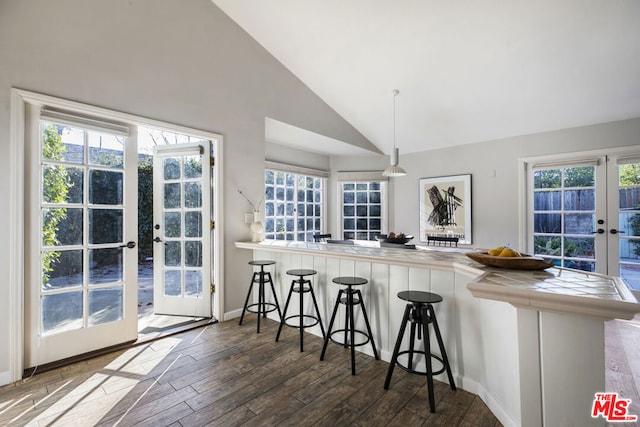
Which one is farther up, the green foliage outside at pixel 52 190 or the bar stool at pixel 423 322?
the green foliage outside at pixel 52 190

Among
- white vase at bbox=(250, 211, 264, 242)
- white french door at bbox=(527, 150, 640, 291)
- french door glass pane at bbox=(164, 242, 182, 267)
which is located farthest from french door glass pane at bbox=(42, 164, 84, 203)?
white french door at bbox=(527, 150, 640, 291)

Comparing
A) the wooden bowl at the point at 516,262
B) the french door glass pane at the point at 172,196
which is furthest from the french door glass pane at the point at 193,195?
the wooden bowl at the point at 516,262

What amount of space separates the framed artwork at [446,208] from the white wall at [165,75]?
86.8 inches

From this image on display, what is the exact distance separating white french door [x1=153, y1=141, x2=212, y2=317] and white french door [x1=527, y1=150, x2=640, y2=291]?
4246 mm

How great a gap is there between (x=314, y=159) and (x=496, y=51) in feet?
10.9

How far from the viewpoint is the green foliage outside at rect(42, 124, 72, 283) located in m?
2.32

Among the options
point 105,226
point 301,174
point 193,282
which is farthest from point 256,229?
point 301,174

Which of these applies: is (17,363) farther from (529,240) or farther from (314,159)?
(529,240)

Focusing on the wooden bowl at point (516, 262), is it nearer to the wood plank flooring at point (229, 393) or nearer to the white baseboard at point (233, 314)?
the wood plank flooring at point (229, 393)

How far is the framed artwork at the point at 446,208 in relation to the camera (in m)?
4.63

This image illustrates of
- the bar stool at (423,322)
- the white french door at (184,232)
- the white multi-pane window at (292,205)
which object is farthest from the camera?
the white multi-pane window at (292,205)

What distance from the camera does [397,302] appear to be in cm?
238

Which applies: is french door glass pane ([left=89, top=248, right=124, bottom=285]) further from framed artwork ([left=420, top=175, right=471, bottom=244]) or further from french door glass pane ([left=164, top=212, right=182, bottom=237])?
framed artwork ([left=420, top=175, right=471, bottom=244])

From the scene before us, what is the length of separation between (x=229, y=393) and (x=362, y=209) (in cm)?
425
